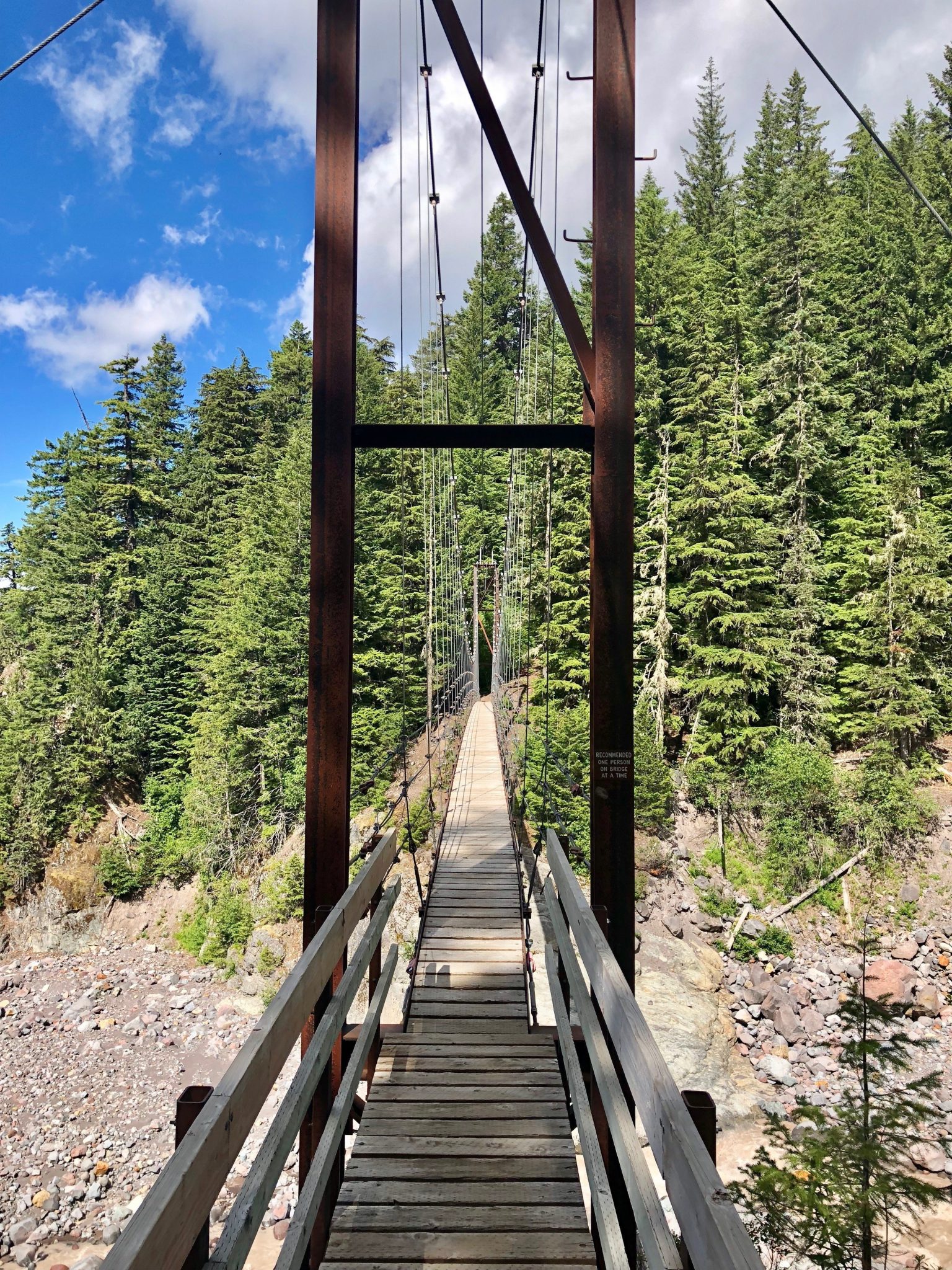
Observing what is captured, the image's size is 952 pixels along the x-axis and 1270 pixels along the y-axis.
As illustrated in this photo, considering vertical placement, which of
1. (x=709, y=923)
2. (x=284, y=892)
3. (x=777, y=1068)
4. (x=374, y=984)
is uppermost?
(x=374, y=984)

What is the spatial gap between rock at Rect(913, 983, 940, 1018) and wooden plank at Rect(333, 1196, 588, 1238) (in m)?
11.7

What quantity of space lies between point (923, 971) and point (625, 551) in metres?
12.8

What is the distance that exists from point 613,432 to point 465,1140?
2.67 meters

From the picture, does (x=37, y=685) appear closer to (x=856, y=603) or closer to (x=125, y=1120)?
(x=125, y=1120)

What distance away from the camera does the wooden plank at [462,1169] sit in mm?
2016

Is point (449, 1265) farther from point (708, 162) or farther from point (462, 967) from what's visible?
point (708, 162)

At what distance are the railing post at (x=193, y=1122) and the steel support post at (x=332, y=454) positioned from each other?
5.46 ft

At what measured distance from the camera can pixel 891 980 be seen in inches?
448

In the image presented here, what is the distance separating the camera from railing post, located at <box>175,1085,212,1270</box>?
0.89 m

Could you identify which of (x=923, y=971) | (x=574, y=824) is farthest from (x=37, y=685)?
(x=923, y=971)

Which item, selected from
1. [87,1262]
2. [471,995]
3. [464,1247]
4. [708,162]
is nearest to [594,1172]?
[464,1247]

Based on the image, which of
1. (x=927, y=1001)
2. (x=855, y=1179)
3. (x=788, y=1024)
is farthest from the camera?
(x=927, y=1001)

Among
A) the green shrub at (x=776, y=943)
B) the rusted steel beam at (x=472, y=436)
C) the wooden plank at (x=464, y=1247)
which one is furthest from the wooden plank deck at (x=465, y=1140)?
the green shrub at (x=776, y=943)

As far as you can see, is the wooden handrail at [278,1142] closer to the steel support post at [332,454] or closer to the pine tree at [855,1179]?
the steel support post at [332,454]
